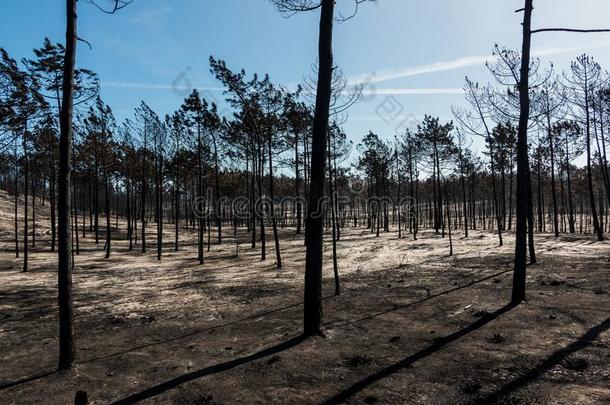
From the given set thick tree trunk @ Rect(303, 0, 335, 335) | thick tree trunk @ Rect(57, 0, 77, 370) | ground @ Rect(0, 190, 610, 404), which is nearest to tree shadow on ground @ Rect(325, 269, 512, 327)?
ground @ Rect(0, 190, 610, 404)

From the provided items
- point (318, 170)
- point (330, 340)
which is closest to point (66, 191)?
point (318, 170)

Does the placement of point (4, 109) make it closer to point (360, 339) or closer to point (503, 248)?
point (360, 339)

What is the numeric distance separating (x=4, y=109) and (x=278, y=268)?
13.6 metres

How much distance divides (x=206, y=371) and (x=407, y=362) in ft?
11.7

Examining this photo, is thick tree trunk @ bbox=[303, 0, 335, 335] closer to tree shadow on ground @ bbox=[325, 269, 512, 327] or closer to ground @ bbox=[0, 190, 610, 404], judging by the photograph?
ground @ bbox=[0, 190, 610, 404]

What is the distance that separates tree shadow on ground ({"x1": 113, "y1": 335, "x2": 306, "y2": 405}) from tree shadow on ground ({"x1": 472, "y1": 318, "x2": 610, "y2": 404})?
3.94 metres

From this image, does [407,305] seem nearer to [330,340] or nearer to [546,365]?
[330,340]

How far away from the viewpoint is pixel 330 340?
8633 mm

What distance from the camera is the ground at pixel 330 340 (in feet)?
20.4

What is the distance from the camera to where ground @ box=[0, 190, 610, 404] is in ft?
20.4

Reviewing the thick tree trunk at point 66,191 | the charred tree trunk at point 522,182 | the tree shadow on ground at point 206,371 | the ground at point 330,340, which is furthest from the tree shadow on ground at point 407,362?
the thick tree trunk at point 66,191

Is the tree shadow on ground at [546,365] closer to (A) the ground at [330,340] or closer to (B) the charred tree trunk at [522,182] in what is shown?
(A) the ground at [330,340]

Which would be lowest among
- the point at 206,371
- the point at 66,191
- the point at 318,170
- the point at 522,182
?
the point at 206,371

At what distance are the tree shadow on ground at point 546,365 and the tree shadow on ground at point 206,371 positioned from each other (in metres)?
3.94
